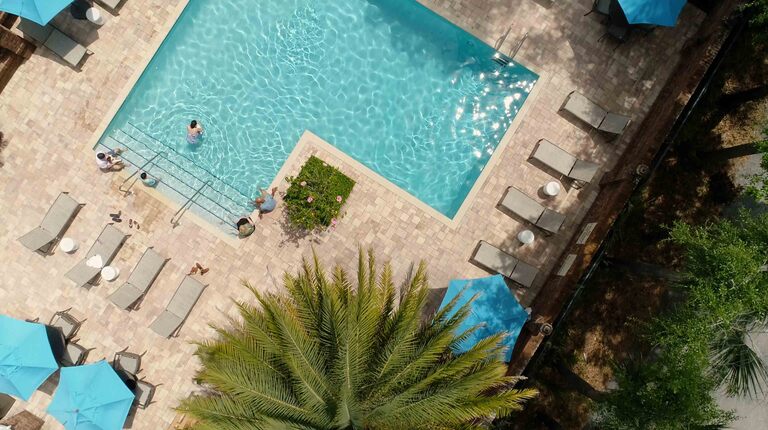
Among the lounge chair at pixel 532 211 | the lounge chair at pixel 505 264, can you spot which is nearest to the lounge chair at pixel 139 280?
the lounge chair at pixel 505 264

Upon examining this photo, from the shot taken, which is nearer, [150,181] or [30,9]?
[30,9]

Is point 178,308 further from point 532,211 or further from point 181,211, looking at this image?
point 532,211

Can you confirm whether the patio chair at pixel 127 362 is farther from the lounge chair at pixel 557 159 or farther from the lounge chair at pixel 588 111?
the lounge chair at pixel 588 111

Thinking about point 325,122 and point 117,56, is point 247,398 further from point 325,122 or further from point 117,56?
point 117,56

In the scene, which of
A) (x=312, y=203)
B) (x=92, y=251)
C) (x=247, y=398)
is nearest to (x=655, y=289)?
(x=312, y=203)

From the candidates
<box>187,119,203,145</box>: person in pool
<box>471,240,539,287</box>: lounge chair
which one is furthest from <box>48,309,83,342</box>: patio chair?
<box>471,240,539,287</box>: lounge chair

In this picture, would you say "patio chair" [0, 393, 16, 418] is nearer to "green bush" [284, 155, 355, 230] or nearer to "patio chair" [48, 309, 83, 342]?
"patio chair" [48, 309, 83, 342]

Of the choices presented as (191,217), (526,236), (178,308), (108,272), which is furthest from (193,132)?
(526,236)
